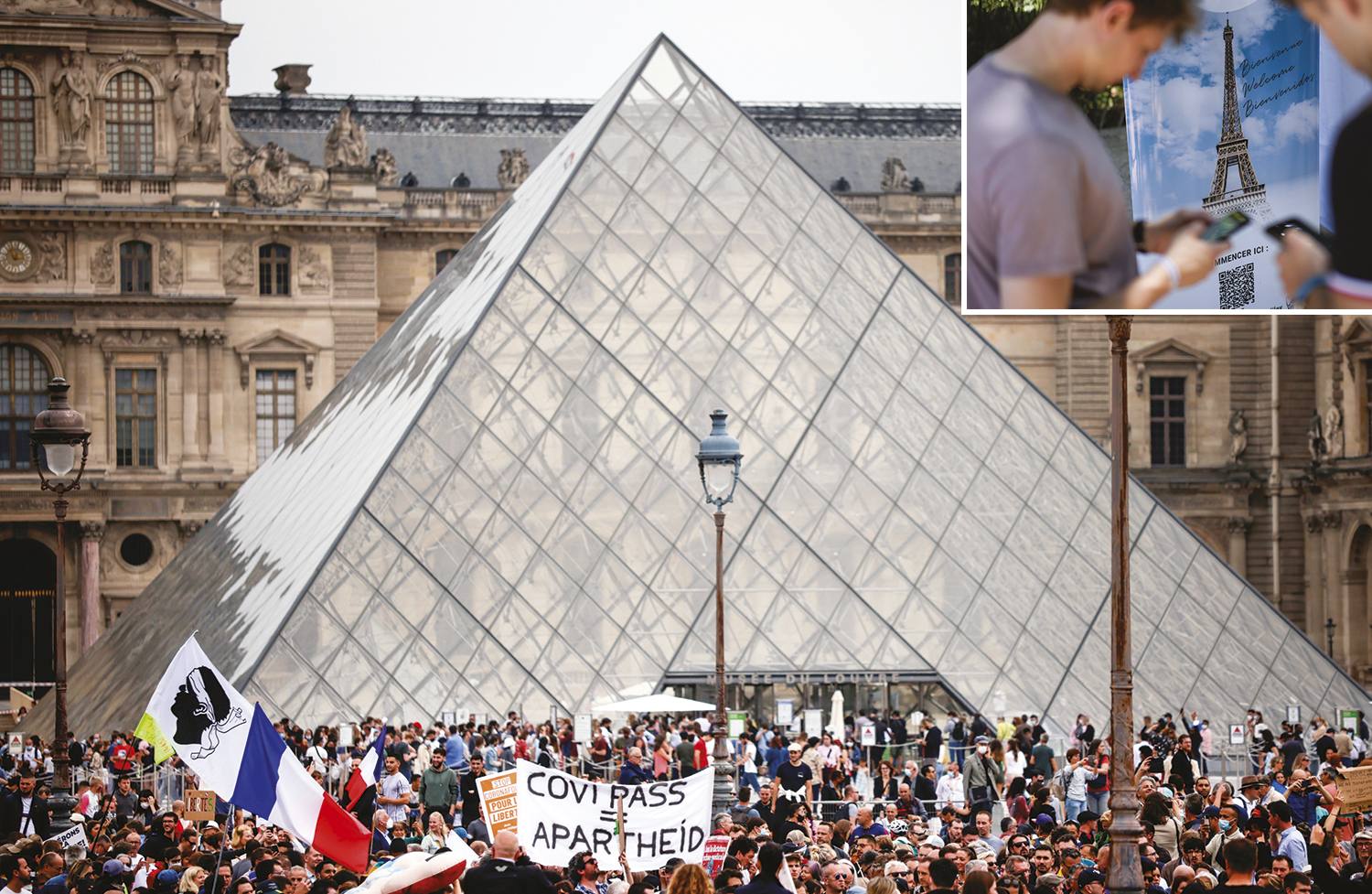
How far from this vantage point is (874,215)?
170 ft

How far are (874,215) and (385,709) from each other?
29858mm

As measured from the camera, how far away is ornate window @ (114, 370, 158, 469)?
4691 cm

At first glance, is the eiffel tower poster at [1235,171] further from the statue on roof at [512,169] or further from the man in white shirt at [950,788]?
the statue on roof at [512,169]

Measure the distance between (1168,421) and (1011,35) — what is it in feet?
139

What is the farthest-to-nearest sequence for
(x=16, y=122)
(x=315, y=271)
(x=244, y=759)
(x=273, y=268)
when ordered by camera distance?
(x=315, y=271)
(x=273, y=268)
(x=16, y=122)
(x=244, y=759)

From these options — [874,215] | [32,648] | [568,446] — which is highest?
[874,215]

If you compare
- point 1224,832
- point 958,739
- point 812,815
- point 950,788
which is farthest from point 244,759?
point 958,739

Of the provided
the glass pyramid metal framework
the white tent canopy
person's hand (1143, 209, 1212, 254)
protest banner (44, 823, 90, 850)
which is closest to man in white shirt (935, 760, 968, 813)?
the white tent canopy

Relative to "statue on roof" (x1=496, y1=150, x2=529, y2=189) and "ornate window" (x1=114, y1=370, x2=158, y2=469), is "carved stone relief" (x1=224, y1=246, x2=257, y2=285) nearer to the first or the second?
"ornate window" (x1=114, y1=370, x2=158, y2=469)

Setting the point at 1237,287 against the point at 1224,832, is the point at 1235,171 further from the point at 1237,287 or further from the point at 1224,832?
the point at 1224,832

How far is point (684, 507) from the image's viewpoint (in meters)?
26.0

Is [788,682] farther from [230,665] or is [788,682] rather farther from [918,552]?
[230,665]

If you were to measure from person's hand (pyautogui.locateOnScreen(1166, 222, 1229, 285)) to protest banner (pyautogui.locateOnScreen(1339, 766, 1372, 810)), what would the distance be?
172 inches

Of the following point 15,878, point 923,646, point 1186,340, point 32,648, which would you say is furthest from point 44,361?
point 15,878
